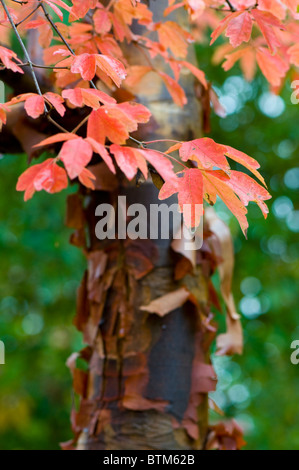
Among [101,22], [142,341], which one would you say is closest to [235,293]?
[142,341]

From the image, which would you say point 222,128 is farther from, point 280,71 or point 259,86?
point 280,71

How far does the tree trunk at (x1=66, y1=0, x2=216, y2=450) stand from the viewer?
1092mm

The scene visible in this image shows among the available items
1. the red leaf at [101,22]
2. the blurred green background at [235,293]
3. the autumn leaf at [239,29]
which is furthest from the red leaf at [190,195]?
the blurred green background at [235,293]

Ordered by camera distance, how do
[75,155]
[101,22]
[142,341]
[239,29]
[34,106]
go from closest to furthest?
1. [75,155]
2. [34,106]
3. [239,29]
4. [101,22]
5. [142,341]

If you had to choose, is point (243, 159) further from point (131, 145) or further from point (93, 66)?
point (131, 145)

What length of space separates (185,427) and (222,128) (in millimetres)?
2466

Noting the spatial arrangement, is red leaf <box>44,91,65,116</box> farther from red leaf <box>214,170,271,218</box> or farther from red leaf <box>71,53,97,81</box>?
red leaf <box>214,170,271,218</box>

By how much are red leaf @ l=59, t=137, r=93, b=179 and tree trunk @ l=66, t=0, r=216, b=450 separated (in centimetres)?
54

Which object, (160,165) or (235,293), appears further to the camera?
(235,293)

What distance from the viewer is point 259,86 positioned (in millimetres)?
3244

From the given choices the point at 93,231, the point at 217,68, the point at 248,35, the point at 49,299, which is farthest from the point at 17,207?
the point at 248,35

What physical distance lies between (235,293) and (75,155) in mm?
2538

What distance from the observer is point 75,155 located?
24.4 inches

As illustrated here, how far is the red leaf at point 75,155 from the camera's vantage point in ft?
2.00
